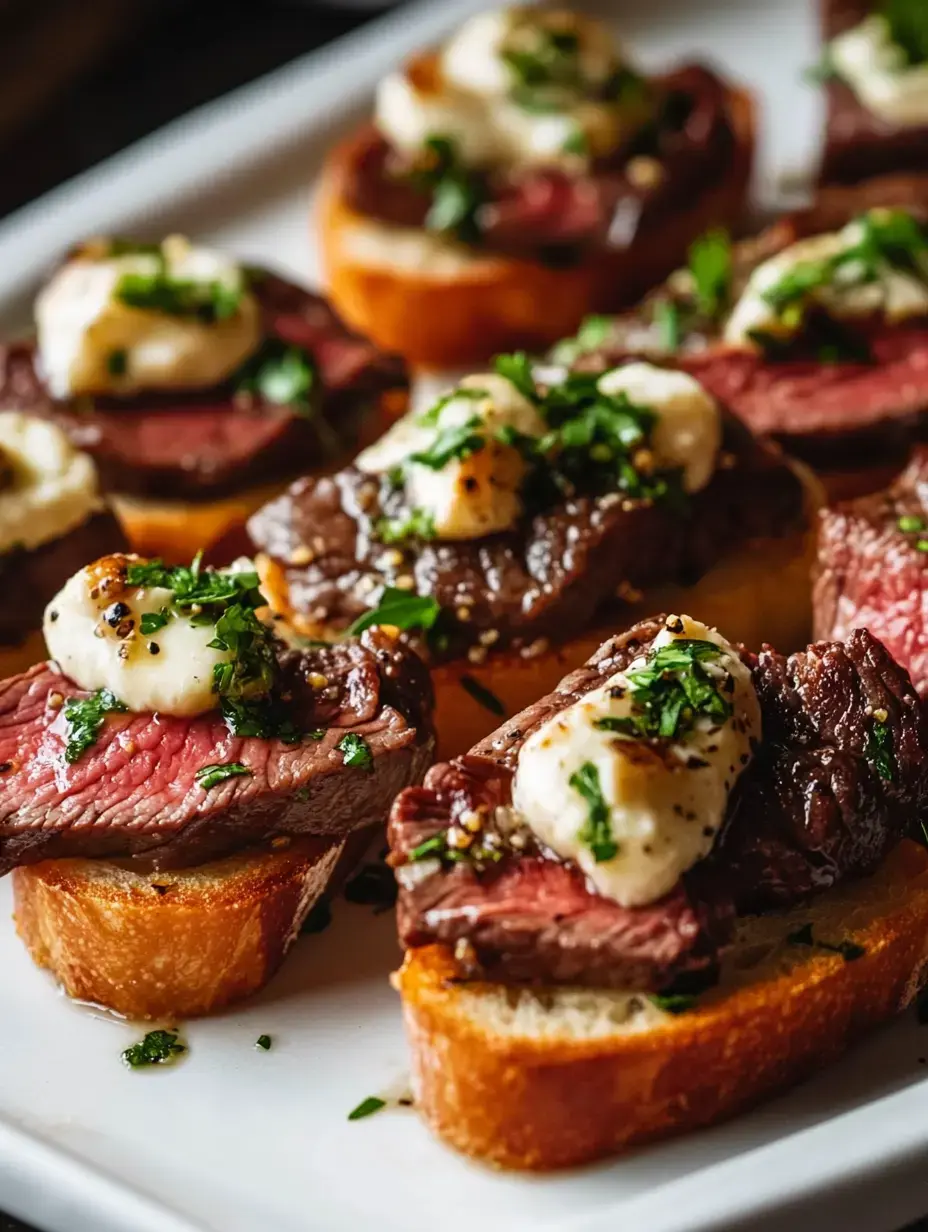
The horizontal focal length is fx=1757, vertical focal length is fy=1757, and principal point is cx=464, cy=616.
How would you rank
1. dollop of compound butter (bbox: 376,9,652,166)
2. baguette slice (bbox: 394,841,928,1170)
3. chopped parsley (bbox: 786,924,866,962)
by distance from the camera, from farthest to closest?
dollop of compound butter (bbox: 376,9,652,166)
chopped parsley (bbox: 786,924,866,962)
baguette slice (bbox: 394,841,928,1170)

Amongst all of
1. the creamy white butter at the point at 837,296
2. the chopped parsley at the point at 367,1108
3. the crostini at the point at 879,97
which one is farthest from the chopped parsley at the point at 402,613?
the crostini at the point at 879,97

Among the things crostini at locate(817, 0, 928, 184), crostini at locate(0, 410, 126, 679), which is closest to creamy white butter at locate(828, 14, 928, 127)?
crostini at locate(817, 0, 928, 184)

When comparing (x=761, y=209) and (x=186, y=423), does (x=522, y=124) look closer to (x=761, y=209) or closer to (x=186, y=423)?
(x=761, y=209)

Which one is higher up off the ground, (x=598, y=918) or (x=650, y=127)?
(x=598, y=918)

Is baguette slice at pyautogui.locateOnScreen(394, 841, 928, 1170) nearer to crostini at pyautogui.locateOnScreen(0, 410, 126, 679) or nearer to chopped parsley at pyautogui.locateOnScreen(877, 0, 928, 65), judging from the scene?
crostini at pyautogui.locateOnScreen(0, 410, 126, 679)

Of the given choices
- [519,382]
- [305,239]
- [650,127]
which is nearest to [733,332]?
[519,382]

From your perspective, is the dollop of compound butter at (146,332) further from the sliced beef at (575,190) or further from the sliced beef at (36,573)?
the sliced beef at (575,190)

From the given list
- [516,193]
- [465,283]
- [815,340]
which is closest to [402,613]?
[815,340]
